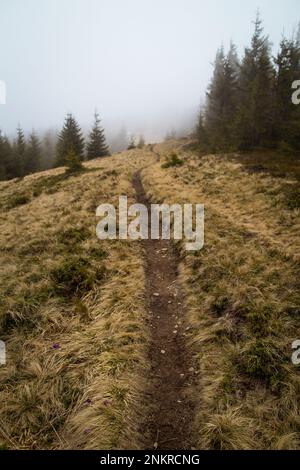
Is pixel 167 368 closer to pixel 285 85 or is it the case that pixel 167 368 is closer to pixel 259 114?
pixel 259 114

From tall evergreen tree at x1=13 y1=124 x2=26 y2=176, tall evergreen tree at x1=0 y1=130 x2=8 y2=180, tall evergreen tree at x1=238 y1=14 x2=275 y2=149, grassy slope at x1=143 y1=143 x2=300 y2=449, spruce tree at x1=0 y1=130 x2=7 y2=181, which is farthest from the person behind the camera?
tall evergreen tree at x1=13 y1=124 x2=26 y2=176

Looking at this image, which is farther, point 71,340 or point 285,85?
point 285,85

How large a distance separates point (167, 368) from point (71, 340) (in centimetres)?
212

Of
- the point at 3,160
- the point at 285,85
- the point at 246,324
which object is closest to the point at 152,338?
the point at 246,324

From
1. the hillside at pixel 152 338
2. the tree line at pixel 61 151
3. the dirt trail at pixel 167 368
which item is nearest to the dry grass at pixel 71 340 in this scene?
the hillside at pixel 152 338

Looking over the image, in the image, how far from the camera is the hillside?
436cm

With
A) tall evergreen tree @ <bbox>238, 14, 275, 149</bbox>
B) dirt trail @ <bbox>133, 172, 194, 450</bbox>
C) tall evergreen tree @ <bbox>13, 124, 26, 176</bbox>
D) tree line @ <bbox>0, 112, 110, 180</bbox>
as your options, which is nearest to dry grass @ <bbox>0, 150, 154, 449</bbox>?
dirt trail @ <bbox>133, 172, 194, 450</bbox>

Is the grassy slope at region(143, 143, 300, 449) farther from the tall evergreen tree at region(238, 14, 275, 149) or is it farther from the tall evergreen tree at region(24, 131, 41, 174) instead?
the tall evergreen tree at region(24, 131, 41, 174)

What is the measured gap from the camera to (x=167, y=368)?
18.2 ft

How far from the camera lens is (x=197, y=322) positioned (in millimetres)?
6516

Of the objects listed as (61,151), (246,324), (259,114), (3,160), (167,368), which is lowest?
(167,368)

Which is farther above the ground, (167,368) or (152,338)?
(152,338)

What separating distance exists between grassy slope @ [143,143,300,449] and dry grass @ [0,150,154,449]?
4.17 feet

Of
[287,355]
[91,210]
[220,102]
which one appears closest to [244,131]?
[220,102]
